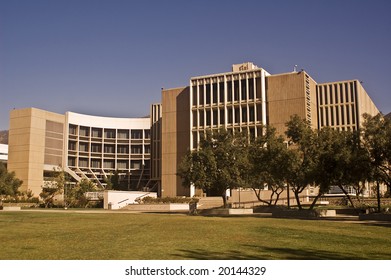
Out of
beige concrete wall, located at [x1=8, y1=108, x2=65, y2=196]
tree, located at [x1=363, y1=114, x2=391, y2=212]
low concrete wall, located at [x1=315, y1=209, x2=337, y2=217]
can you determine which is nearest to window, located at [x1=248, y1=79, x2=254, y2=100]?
beige concrete wall, located at [x1=8, y1=108, x2=65, y2=196]

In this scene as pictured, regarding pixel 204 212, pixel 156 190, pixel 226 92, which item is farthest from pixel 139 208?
pixel 156 190

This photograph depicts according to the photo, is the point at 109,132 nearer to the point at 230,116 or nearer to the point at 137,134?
the point at 137,134

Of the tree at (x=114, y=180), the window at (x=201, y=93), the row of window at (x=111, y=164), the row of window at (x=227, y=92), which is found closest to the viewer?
the row of window at (x=227, y=92)

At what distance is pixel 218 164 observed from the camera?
46062 millimetres

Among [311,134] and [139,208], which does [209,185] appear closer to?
[311,134]

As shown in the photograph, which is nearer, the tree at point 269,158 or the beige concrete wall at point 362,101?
the tree at point 269,158

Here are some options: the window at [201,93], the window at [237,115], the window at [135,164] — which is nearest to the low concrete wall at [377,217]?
the window at [237,115]

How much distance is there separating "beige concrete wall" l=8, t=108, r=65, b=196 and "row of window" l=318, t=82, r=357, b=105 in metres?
60.9

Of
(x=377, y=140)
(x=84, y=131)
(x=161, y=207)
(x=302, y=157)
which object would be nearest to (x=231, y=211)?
(x=302, y=157)

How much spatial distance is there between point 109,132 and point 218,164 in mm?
77830

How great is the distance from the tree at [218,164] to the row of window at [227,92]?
3947cm

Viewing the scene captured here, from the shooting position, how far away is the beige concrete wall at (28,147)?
99875 mm

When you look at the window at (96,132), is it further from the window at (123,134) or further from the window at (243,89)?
the window at (243,89)
